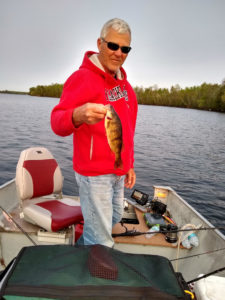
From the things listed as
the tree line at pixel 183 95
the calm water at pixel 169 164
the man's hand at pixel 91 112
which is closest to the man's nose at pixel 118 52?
the man's hand at pixel 91 112

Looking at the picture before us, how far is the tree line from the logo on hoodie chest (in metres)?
71.6

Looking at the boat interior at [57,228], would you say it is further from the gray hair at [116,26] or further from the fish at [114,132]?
the gray hair at [116,26]

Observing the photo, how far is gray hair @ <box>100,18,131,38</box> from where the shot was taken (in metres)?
2.01

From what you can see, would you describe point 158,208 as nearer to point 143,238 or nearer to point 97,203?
point 143,238

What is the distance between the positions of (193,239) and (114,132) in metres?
2.44

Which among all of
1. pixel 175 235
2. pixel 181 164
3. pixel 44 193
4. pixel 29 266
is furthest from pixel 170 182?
pixel 29 266

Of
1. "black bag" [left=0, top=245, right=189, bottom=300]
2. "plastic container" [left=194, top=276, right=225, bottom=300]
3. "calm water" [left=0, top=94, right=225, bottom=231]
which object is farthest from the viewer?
"calm water" [left=0, top=94, right=225, bottom=231]

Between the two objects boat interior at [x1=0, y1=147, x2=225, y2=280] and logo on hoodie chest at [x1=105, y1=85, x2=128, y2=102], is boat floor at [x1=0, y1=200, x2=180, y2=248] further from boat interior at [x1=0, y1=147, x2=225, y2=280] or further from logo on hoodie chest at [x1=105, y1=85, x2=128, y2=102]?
logo on hoodie chest at [x1=105, y1=85, x2=128, y2=102]

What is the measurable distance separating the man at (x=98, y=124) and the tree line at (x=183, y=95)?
71.8m

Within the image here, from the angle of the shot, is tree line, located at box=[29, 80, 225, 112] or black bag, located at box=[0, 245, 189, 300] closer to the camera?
black bag, located at box=[0, 245, 189, 300]

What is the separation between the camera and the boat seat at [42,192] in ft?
9.80

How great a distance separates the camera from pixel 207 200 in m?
9.35

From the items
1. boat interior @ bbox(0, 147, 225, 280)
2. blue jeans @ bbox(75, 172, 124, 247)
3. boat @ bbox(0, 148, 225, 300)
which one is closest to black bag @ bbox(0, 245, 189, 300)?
blue jeans @ bbox(75, 172, 124, 247)

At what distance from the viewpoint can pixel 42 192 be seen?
132 inches
